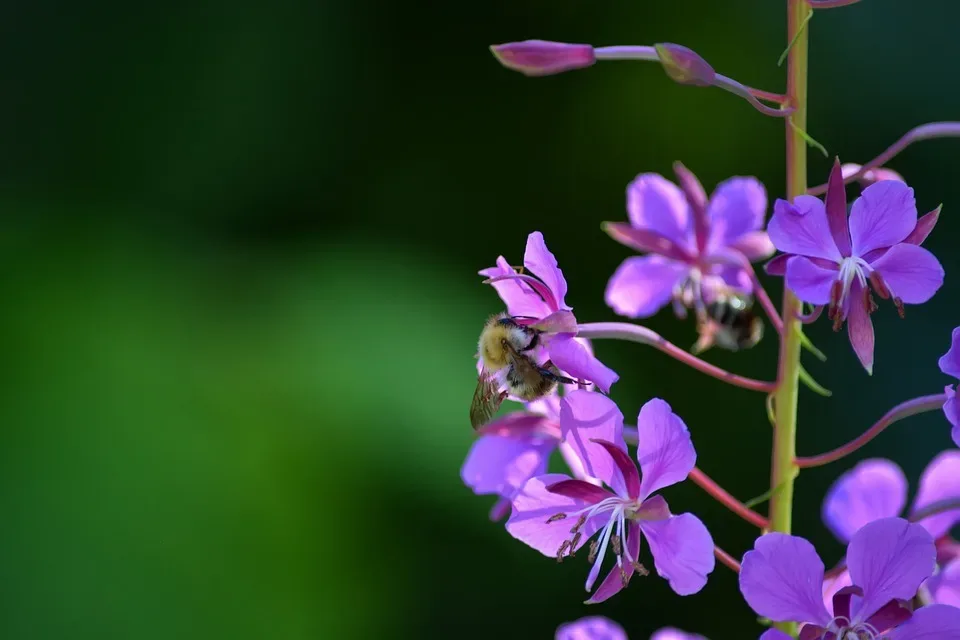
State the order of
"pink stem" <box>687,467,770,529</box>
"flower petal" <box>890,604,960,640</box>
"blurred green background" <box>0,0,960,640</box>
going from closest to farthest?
"flower petal" <box>890,604,960,640</box>
"pink stem" <box>687,467,770,529</box>
"blurred green background" <box>0,0,960,640</box>

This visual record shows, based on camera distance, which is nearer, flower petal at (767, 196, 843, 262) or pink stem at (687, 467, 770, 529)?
flower petal at (767, 196, 843, 262)

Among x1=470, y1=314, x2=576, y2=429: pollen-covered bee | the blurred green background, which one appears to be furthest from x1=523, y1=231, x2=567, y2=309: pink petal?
the blurred green background

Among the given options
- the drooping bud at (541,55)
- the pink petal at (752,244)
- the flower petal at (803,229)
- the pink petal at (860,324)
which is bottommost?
the pink petal at (860,324)

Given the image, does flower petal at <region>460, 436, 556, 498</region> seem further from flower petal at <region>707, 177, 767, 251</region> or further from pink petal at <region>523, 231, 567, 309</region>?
flower petal at <region>707, 177, 767, 251</region>

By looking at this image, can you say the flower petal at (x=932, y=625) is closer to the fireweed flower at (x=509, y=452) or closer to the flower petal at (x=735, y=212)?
the fireweed flower at (x=509, y=452)

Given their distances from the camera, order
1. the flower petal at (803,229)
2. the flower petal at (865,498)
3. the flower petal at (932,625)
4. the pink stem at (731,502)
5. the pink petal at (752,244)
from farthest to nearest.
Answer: the pink petal at (752,244) → the flower petal at (865,498) → the pink stem at (731,502) → the flower petal at (803,229) → the flower petal at (932,625)

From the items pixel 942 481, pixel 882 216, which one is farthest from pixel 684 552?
pixel 942 481

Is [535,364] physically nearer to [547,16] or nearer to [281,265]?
[281,265]

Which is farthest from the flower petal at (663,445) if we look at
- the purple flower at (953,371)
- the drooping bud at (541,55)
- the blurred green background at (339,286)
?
the blurred green background at (339,286)
